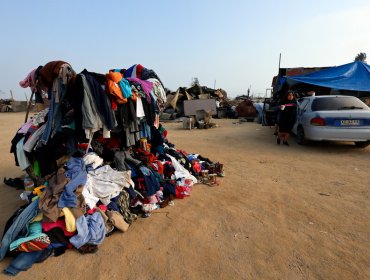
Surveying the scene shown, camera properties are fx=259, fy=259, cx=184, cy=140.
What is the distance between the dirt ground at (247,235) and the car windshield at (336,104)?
257 cm

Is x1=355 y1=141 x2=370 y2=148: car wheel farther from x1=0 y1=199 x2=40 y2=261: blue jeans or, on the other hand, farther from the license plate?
x1=0 y1=199 x2=40 y2=261: blue jeans

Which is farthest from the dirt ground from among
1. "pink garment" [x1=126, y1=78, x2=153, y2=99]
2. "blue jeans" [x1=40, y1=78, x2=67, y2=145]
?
"pink garment" [x1=126, y1=78, x2=153, y2=99]

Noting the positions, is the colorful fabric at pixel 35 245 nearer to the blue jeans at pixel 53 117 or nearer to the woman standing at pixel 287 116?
the blue jeans at pixel 53 117

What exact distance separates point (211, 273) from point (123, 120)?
104 inches

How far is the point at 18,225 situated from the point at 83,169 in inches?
40.1

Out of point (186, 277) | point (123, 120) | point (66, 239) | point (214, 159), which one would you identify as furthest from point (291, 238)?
point (214, 159)

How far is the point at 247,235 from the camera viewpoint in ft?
10.4

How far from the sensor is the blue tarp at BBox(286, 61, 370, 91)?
10875mm

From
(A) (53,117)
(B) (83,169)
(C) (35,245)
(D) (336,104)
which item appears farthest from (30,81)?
(D) (336,104)

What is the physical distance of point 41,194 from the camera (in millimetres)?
3311

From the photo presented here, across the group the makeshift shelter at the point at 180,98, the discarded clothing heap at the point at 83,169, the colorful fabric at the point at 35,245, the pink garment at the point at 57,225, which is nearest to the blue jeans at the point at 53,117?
the discarded clothing heap at the point at 83,169

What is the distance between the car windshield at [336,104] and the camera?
294 inches

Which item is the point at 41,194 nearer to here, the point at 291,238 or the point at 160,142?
the point at 160,142

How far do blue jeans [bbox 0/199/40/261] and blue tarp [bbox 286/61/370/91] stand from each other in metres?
11.4
